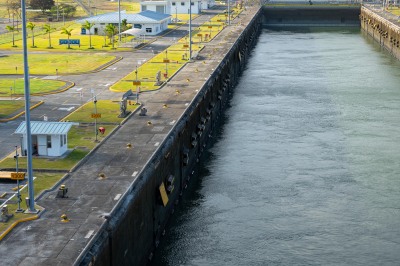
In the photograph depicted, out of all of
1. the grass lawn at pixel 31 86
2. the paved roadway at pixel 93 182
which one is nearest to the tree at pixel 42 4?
the grass lawn at pixel 31 86

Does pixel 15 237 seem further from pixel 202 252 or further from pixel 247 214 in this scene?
pixel 247 214

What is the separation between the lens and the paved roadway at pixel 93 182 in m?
37.1

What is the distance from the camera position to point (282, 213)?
2201 inches

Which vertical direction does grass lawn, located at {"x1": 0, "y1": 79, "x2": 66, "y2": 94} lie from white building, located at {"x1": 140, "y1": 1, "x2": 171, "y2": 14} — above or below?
below

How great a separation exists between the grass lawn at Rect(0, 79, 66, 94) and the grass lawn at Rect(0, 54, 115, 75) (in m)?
7.12

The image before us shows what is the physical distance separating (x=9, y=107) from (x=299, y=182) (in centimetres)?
2962

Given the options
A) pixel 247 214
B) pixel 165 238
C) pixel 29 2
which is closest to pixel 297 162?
pixel 247 214

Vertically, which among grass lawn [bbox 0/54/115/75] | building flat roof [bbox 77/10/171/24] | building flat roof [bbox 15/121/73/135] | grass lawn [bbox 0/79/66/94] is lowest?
grass lawn [bbox 0/79/66/94]

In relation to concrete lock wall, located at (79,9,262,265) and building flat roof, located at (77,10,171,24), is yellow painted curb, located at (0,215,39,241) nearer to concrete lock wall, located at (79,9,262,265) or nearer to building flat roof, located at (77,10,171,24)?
concrete lock wall, located at (79,9,262,265)

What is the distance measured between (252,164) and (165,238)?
18374 mm

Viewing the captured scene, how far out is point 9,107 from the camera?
74938 millimetres

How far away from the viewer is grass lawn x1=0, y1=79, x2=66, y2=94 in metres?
83.9

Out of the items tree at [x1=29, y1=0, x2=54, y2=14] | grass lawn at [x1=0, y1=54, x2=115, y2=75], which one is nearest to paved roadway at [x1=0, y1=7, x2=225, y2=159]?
grass lawn at [x1=0, y1=54, x2=115, y2=75]

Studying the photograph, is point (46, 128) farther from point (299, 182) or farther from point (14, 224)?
point (299, 182)
